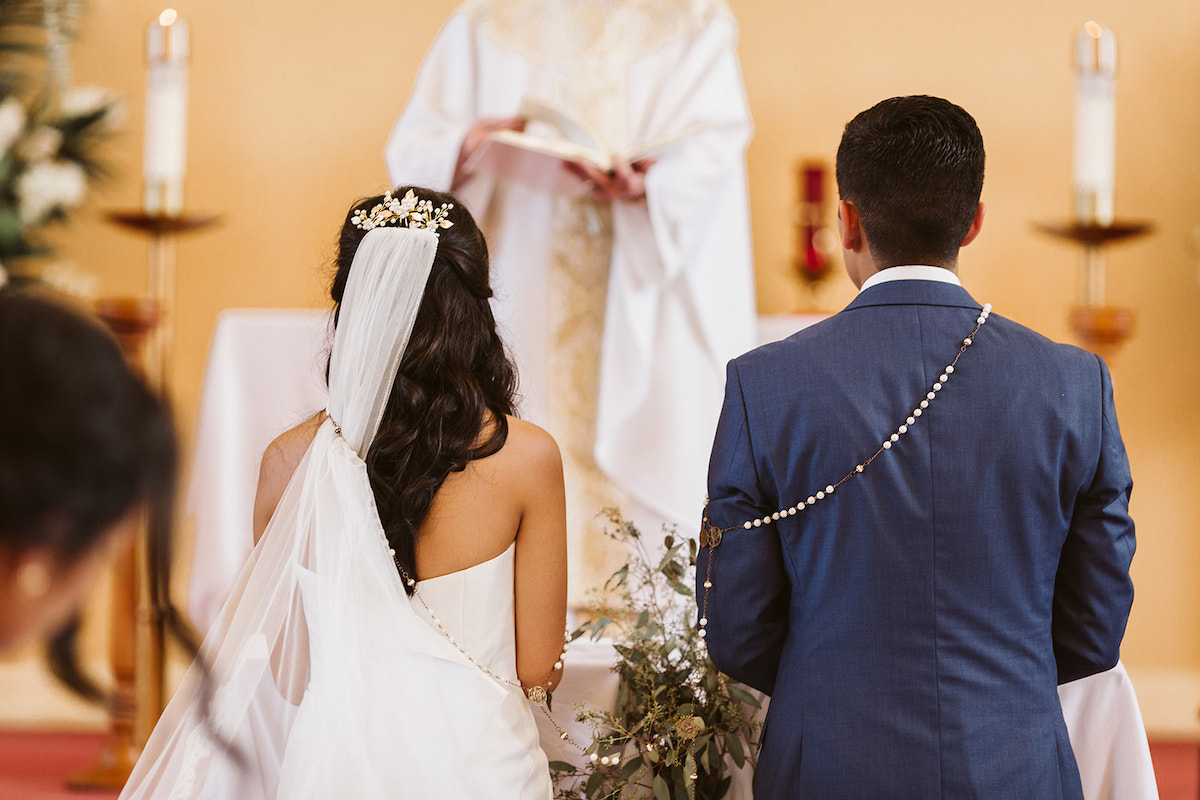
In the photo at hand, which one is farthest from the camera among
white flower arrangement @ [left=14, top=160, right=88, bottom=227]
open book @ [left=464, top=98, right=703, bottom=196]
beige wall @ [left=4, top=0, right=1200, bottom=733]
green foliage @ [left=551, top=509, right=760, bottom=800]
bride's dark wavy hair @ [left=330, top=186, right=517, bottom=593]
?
beige wall @ [left=4, top=0, right=1200, bottom=733]

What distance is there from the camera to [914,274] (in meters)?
1.55

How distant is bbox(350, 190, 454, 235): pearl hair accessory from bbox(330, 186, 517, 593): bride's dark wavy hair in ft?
0.04

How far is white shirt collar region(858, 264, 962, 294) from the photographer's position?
1.55 meters

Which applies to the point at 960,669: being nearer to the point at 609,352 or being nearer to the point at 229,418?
the point at 609,352

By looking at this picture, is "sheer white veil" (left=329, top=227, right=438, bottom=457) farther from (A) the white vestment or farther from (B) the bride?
(A) the white vestment

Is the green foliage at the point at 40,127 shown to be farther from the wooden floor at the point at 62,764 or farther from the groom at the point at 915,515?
the groom at the point at 915,515

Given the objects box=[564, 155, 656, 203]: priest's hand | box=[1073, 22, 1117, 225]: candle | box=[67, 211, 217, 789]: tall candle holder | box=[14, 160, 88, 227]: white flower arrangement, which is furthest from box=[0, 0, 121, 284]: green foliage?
box=[1073, 22, 1117, 225]: candle

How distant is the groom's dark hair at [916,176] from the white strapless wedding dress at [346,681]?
0.74 m

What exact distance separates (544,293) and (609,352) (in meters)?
0.33

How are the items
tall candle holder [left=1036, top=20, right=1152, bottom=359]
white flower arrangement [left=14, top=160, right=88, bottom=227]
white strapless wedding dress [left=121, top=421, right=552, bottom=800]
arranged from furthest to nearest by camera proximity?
white flower arrangement [left=14, top=160, right=88, bottom=227], tall candle holder [left=1036, top=20, right=1152, bottom=359], white strapless wedding dress [left=121, top=421, right=552, bottom=800]

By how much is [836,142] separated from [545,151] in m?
1.69

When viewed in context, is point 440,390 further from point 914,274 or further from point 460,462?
point 914,274

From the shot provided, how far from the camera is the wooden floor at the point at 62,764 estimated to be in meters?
3.48

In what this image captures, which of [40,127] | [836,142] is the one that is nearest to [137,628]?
[40,127]
